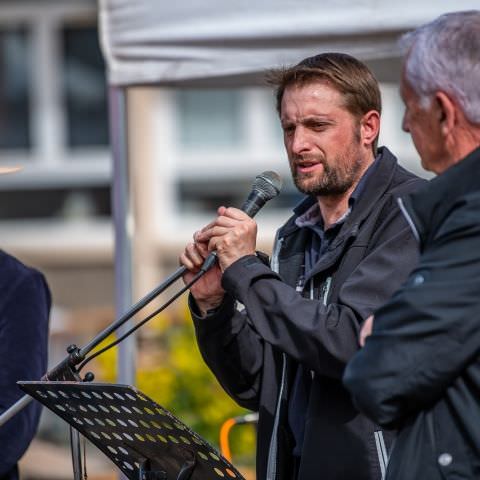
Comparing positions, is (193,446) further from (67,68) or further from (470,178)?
(67,68)

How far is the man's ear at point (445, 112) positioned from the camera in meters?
2.21

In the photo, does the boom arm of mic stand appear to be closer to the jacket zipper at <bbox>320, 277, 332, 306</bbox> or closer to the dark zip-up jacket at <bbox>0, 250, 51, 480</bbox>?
the jacket zipper at <bbox>320, 277, 332, 306</bbox>

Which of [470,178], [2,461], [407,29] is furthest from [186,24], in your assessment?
[470,178]

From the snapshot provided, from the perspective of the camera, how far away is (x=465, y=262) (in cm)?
212

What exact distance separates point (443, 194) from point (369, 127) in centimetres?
88

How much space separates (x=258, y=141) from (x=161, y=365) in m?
4.50

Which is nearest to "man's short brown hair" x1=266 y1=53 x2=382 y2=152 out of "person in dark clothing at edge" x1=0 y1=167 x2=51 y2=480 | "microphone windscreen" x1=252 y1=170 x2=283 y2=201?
"microphone windscreen" x1=252 y1=170 x2=283 y2=201

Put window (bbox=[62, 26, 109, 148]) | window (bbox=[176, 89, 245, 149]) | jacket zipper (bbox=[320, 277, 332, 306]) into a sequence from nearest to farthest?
jacket zipper (bbox=[320, 277, 332, 306]) < window (bbox=[176, 89, 245, 149]) < window (bbox=[62, 26, 109, 148])

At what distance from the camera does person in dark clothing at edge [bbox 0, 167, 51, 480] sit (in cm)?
349

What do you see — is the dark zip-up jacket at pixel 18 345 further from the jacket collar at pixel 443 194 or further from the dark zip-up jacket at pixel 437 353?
the jacket collar at pixel 443 194

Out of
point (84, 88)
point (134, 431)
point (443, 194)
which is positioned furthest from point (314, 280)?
point (84, 88)

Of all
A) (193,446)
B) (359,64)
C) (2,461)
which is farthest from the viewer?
(2,461)

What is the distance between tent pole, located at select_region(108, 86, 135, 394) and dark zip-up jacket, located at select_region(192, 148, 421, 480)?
3.52 ft

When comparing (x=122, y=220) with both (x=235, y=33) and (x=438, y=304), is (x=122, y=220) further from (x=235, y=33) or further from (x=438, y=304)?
(x=438, y=304)
